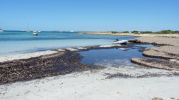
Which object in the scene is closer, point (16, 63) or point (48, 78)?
point (48, 78)

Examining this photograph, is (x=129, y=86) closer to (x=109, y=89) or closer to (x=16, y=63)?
→ (x=109, y=89)

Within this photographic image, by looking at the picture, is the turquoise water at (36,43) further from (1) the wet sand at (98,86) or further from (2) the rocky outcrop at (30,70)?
(1) the wet sand at (98,86)

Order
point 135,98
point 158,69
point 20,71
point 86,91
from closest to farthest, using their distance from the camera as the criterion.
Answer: point 135,98, point 86,91, point 20,71, point 158,69

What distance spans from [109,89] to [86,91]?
55.2 inches

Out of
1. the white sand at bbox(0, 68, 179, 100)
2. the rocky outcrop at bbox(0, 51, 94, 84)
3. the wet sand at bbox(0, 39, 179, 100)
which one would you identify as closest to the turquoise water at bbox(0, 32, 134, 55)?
the rocky outcrop at bbox(0, 51, 94, 84)

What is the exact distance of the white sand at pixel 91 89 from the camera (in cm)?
1476

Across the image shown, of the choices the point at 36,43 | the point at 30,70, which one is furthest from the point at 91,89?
the point at 36,43

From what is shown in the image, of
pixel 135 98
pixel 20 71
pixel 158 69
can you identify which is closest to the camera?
pixel 135 98

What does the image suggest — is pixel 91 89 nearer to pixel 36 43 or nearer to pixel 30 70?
pixel 30 70

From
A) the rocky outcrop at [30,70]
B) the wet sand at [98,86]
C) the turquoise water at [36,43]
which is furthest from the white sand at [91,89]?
the turquoise water at [36,43]

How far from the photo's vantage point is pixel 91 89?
16312 millimetres

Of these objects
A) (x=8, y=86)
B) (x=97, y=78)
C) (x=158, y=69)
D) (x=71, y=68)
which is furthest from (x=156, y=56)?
(x=8, y=86)

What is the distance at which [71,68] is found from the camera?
25.4m

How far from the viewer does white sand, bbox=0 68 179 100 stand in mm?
14761
